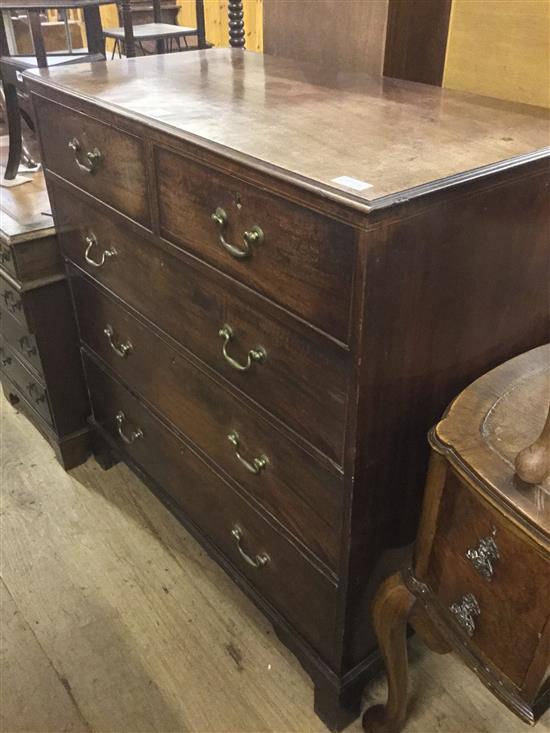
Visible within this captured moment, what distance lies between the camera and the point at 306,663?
47.1 inches

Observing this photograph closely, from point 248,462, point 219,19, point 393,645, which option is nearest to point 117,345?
point 248,462

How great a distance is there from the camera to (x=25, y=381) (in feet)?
5.98

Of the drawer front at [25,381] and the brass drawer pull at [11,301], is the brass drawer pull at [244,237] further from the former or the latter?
the drawer front at [25,381]

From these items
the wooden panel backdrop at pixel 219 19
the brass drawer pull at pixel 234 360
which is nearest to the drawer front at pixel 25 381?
the brass drawer pull at pixel 234 360

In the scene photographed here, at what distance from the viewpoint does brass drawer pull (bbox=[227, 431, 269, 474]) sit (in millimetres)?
1063

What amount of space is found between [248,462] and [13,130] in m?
1.19

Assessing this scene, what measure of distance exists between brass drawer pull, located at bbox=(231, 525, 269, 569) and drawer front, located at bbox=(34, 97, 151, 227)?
0.59m

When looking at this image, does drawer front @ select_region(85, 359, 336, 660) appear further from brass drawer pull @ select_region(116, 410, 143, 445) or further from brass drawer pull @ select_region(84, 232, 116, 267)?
brass drawer pull @ select_region(84, 232, 116, 267)

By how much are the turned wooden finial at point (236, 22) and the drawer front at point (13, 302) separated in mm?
789

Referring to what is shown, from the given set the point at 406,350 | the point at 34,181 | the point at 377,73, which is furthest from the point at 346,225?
the point at 34,181

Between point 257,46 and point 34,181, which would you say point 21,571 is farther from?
point 257,46

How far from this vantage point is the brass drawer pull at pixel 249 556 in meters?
1.20

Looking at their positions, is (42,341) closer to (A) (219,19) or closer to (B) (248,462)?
(B) (248,462)

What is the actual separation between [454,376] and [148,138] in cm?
58
